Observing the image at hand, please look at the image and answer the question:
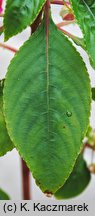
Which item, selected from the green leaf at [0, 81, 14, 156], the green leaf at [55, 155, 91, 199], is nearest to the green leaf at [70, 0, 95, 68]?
the green leaf at [0, 81, 14, 156]

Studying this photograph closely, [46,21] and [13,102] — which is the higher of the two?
[46,21]

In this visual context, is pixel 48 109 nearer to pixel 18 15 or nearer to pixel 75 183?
pixel 18 15

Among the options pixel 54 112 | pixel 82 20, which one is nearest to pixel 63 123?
pixel 54 112

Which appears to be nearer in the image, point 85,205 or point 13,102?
point 13,102

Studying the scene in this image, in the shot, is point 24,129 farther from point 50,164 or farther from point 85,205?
point 85,205

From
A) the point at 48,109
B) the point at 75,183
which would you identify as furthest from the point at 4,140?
the point at 75,183
